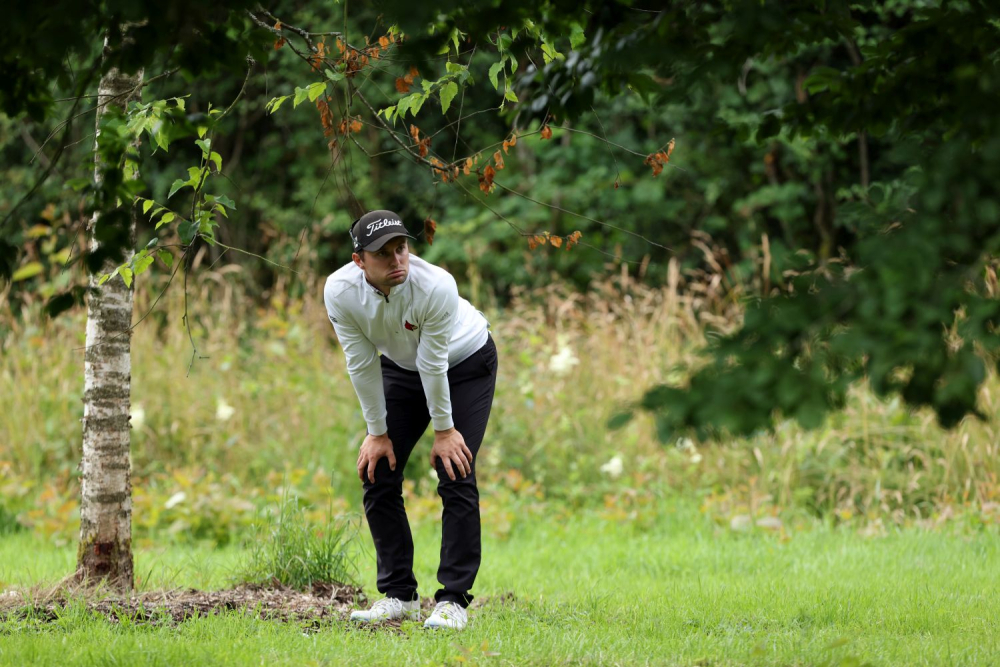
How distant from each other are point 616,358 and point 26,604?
5024 millimetres

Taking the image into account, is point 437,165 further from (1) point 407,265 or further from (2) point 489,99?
(2) point 489,99

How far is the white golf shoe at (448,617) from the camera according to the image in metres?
4.13

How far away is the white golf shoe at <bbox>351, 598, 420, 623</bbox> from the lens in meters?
4.29

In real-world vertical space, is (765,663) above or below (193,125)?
below

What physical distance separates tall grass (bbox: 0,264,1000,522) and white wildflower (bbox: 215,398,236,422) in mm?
36

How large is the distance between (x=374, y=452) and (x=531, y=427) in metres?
3.47

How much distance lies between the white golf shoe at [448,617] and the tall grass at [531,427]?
273 centimetres

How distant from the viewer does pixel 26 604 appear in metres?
4.23

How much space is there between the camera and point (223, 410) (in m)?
7.65

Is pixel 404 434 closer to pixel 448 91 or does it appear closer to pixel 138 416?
pixel 448 91

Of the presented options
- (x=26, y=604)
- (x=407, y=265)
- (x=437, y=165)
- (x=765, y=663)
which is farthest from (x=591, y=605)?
(x=26, y=604)

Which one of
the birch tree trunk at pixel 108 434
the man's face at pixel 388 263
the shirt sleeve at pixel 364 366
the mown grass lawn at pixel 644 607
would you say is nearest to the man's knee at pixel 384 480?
the shirt sleeve at pixel 364 366

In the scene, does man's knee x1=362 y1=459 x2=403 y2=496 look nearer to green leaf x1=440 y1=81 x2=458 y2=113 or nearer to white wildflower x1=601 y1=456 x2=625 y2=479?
green leaf x1=440 y1=81 x2=458 y2=113

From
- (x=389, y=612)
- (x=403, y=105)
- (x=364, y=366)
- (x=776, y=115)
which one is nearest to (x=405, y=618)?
(x=389, y=612)
